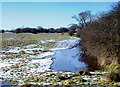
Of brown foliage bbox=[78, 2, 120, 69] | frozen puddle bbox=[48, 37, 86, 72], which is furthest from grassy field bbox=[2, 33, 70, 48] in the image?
brown foliage bbox=[78, 2, 120, 69]

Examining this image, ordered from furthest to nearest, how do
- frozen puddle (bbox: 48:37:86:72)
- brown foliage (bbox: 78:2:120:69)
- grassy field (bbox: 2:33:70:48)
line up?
grassy field (bbox: 2:33:70:48) < frozen puddle (bbox: 48:37:86:72) < brown foliage (bbox: 78:2:120:69)

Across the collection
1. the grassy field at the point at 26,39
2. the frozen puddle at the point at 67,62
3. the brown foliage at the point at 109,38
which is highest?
the brown foliage at the point at 109,38

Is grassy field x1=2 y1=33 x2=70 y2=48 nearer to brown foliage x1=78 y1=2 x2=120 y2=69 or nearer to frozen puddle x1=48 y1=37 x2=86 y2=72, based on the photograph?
frozen puddle x1=48 y1=37 x2=86 y2=72

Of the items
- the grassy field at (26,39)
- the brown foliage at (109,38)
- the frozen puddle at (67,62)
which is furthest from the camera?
the grassy field at (26,39)

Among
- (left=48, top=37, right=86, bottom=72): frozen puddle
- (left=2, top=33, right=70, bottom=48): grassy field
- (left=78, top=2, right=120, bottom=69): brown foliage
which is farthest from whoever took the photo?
(left=2, top=33, right=70, bottom=48): grassy field

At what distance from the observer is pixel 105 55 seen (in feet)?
43.4

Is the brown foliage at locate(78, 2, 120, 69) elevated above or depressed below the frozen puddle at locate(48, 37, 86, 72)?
above

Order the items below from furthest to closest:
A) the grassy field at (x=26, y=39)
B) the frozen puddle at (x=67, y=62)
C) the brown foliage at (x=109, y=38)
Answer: the grassy field at (x=26, y=39) → the frozen puddle at (x=67, y=62) → the brown foliage at (x=109, y=38)

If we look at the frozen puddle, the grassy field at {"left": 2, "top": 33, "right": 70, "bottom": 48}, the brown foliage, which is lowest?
the frozen puddle

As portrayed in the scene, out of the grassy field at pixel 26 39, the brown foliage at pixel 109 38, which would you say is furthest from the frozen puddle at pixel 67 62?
the grassy field at pixel 26 39

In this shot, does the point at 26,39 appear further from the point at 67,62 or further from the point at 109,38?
the point at 109,38

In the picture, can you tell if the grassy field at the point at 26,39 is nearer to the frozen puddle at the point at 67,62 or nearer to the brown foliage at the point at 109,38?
the frozen puddle at the point at 67,62

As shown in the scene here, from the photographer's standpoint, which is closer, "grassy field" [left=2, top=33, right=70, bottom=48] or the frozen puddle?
the frozen puddle

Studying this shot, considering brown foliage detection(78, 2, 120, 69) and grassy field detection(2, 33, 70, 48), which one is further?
grassy field detection(2, 33, 70, 48)
